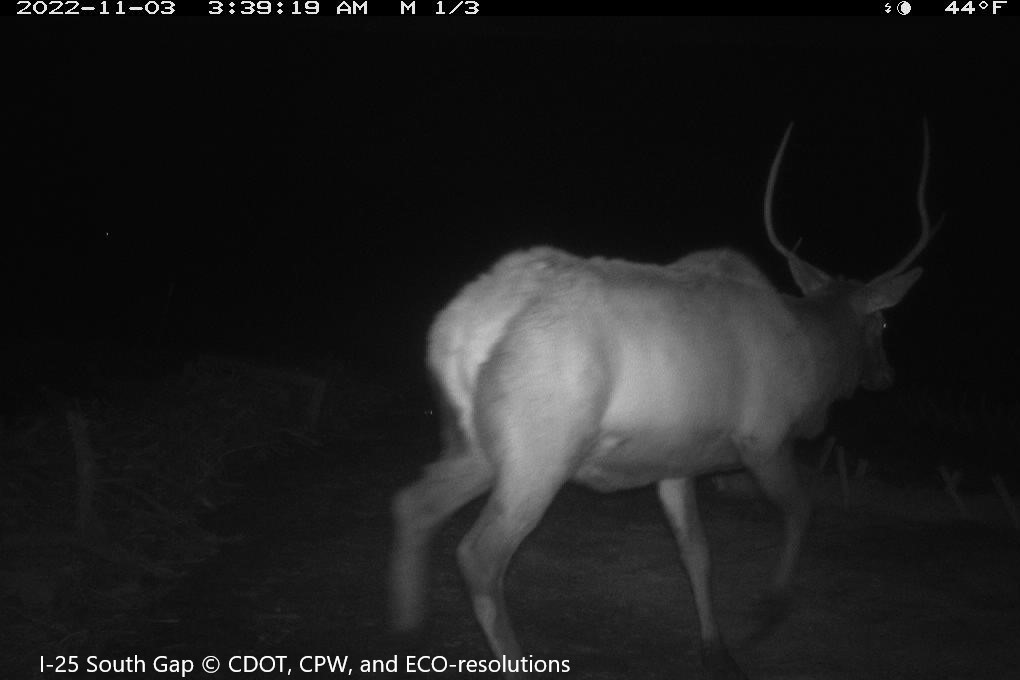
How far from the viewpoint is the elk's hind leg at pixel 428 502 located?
4.61m

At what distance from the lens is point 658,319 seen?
14.2 feet

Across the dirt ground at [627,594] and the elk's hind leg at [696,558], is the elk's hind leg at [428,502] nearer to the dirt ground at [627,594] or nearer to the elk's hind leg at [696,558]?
the dirt ground at [627,594]

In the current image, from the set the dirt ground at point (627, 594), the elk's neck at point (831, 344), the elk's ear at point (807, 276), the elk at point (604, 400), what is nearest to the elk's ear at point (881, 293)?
the elk's neck at point (831, 344)

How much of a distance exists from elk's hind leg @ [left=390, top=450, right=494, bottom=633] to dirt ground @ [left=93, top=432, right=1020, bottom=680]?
17.6 inches

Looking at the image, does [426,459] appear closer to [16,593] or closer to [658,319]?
[16,593]

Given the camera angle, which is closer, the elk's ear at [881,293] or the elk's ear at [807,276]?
the elk's ear at [881,293]

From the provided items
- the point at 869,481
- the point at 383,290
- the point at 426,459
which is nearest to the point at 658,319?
the point at 869,481

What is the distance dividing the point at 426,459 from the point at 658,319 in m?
5.60

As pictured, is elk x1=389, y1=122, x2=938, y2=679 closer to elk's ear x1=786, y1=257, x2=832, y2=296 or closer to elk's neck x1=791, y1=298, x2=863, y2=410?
elk's neck x1=791, y1=298, x2=863, y2=410

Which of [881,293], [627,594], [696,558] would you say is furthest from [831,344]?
[627,594]

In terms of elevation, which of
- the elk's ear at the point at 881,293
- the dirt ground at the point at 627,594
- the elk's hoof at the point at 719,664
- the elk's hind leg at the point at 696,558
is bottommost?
the dirt ground at the point at 627,594

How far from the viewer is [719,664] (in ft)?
15.1

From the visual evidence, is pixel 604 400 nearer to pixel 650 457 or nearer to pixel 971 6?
pixel 650 457

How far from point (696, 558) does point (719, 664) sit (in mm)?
584
